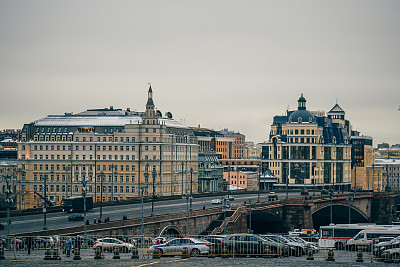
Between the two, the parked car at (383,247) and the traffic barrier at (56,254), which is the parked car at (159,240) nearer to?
the traffic barrier at (56,254)

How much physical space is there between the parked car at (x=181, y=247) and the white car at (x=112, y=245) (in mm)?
4669

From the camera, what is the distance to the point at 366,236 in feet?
302

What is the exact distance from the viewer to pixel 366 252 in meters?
80.1

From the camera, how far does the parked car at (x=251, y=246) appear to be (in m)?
71.9

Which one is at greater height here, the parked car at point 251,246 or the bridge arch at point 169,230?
the parked car at point 251,246

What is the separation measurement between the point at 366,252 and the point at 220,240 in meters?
14.9

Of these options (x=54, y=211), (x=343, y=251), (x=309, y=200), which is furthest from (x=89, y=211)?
(x=343, y=251)

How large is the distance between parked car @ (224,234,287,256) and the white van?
1418 centimetres

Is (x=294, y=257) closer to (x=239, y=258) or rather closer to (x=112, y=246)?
(x=239, y=258)

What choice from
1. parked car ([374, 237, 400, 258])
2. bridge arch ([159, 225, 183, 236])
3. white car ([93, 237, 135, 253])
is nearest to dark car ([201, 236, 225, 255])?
white car ([93, 237, 135, 253])

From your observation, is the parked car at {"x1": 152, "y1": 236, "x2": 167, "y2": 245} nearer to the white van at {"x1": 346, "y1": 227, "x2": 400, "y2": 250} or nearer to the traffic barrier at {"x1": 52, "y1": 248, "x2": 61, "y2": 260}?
the traffic barrier at {"x1": 52, "y1": 248, "x2": 61, "y2": 260}

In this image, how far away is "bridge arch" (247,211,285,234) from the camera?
162875 millimetres

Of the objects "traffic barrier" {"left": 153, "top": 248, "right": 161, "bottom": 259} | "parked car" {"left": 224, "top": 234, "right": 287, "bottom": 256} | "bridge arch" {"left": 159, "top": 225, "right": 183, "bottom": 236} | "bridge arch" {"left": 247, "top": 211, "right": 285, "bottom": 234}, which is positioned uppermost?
"parked car" {"left": 224, "top": 234, "right": 287, "bottom": 256}

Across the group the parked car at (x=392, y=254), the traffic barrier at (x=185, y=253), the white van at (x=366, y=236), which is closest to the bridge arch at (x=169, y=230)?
the white van at (x=366, y=236)
